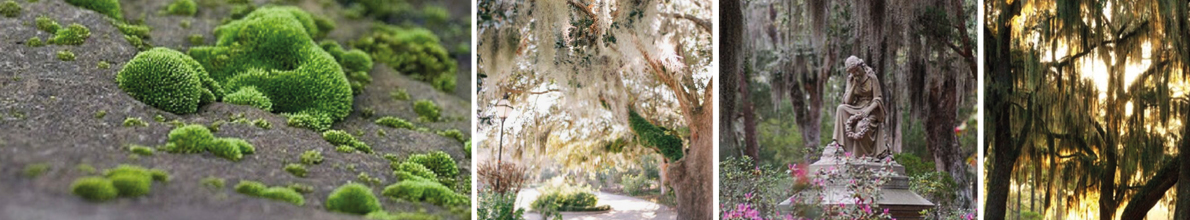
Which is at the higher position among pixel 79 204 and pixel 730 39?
pixel 730 39

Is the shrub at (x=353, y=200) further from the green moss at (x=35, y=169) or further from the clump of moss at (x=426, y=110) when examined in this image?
the green moss at (x=35, y=169)

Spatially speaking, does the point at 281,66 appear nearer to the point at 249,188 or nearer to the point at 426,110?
the point at 426,110

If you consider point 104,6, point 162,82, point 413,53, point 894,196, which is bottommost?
point 894,196

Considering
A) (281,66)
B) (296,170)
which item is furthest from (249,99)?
(296,170)

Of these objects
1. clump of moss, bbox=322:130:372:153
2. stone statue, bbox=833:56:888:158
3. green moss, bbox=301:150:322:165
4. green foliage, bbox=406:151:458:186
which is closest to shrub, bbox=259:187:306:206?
green moss, bbox=301:150:322:165

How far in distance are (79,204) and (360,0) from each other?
2108 millimetres

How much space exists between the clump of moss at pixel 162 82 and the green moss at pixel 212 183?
627 mm

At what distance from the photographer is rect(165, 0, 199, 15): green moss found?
16.4 ft

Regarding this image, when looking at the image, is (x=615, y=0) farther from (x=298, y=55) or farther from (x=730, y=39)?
(x=298, y=55)

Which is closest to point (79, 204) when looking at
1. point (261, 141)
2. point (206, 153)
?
point (206, 153)

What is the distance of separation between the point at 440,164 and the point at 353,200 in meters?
0.63

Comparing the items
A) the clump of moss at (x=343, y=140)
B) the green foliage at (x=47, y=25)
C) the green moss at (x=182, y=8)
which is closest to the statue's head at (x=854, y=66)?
the clump of moss at (x=343, y=140)

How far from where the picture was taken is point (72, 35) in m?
4.59

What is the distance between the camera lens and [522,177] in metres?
4.62
